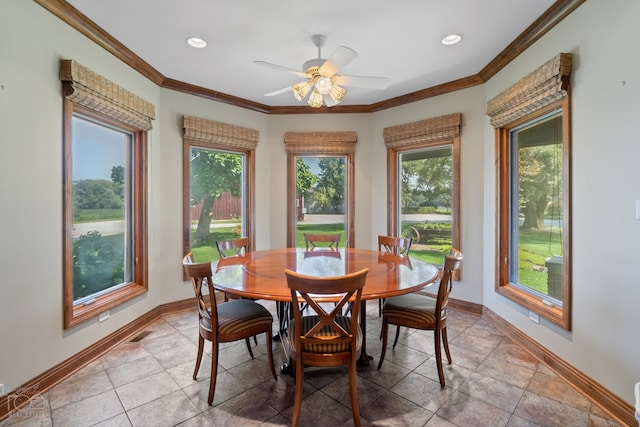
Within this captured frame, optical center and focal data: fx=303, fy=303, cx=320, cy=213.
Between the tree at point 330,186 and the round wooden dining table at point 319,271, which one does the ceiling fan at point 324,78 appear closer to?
the round wooden dining table at point 319,271

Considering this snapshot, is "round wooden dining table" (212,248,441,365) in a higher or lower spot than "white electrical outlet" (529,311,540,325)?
higher

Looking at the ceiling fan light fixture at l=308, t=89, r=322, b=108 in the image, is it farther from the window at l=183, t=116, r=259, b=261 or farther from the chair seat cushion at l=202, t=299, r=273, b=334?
the chair seat cushion at l=202, t=299, r=273, b=334

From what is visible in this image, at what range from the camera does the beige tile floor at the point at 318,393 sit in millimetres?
1782

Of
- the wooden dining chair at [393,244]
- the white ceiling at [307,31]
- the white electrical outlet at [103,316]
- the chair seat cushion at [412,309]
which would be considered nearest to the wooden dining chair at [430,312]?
the chair seat cushion at [412,309]

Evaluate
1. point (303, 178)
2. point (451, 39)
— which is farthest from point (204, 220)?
point (451, 39)

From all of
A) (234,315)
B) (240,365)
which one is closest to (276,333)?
(240,365)

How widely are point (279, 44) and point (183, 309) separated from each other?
308 cm

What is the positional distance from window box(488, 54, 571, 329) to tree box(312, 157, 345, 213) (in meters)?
2.04

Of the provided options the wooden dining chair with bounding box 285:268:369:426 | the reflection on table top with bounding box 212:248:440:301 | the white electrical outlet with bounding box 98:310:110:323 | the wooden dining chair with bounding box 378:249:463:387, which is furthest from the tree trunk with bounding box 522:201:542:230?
the white electrical outlet with bounding box 98:310:110:323

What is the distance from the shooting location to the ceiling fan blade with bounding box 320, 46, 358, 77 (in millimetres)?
2061

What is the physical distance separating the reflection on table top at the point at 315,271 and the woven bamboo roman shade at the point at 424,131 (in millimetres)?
1705

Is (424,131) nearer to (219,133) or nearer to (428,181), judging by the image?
(428,181)

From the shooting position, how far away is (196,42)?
2682 millimetres

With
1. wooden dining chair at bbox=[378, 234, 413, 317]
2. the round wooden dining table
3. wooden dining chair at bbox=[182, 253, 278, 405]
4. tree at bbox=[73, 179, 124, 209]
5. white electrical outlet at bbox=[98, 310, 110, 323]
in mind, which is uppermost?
tree at bbox=[73, 179, 124, 209]
